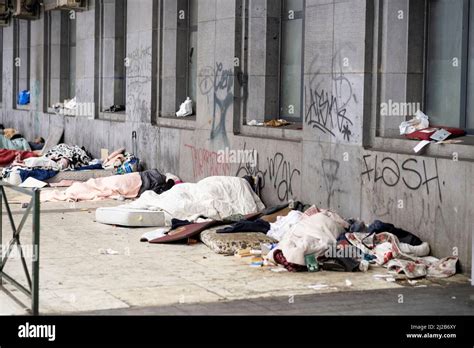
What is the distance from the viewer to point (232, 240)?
12422mm

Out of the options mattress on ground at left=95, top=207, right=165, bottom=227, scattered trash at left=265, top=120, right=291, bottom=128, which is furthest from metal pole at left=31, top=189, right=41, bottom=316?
scattered trash at left=265, top=120, right=291, bottom=128

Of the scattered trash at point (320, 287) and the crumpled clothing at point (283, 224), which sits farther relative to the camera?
the crumpled clothing at point (283, 224)

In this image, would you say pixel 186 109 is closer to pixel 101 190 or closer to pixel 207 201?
pixel 101 190

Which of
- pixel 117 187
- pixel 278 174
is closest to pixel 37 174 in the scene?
pixel 117 187

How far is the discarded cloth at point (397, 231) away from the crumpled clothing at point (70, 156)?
10867mm

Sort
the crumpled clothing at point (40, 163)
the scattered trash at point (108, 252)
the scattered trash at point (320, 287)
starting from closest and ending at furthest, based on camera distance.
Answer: the scattered trash at point (320, 287) → the scattered trash at point (108, 252) → the crumpled clothing at point (40, 163)

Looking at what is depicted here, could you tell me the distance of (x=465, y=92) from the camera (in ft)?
40.3

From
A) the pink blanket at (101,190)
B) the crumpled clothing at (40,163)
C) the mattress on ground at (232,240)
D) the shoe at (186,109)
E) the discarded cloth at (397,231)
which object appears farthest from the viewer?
the crumpled clothing at (40,163)

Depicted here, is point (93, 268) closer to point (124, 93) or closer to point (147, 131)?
point (147, 131)

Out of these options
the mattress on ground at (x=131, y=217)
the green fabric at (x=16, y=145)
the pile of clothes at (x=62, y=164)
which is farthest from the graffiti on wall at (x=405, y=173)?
the green fabric at (x=16, y=145)

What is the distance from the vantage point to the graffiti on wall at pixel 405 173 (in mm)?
11711

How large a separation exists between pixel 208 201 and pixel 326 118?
8.23 feet

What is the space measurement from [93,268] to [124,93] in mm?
12299

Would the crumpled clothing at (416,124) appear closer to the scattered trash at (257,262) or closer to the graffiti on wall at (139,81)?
the scattered trash at (257,262)
